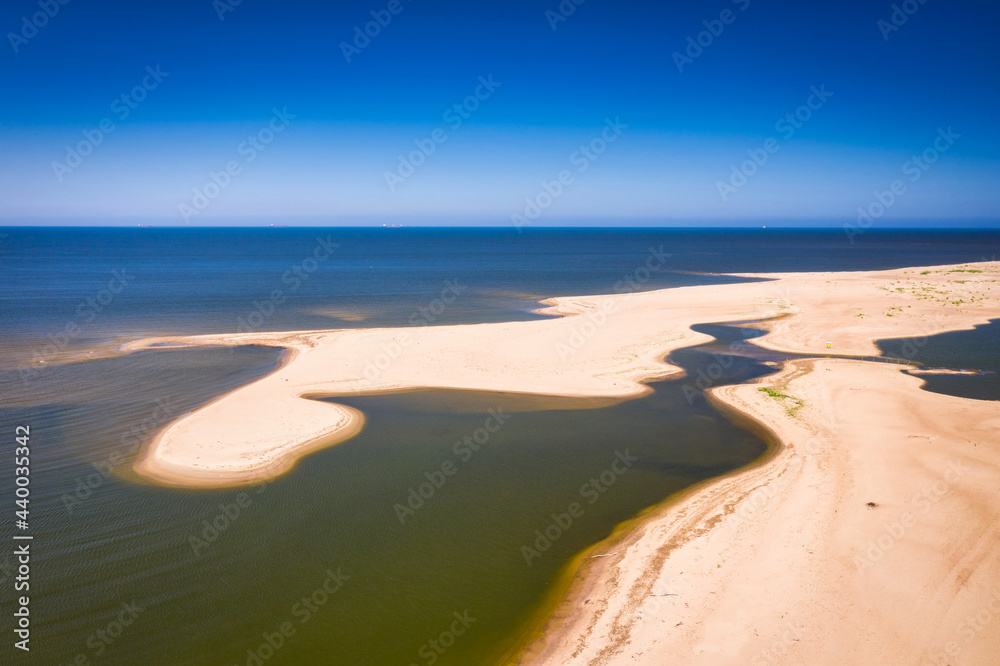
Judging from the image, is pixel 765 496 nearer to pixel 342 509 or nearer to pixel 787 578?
pixel 787 578

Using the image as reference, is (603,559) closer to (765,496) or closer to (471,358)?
(765,496)

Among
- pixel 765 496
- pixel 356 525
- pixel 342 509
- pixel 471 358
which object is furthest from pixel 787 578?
pixel 471 358

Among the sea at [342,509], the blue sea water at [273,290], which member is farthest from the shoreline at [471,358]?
the blue sea water at [273,290]

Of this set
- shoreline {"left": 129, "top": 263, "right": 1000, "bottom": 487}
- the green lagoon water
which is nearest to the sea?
the green lagoon water

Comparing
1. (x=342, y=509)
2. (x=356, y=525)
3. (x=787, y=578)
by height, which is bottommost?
(x=787, y=578)

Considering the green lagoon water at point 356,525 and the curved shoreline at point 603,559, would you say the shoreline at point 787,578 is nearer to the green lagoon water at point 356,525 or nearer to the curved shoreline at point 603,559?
the curved shoreline at point 603,559

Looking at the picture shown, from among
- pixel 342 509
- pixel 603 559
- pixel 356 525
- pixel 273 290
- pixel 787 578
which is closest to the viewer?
pixel 787 578

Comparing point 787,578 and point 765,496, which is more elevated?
point 765,496

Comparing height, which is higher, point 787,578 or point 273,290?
point 273,290

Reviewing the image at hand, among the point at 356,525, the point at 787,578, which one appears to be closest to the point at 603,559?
the point at 787,578

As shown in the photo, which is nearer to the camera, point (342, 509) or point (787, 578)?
point (787, 578)

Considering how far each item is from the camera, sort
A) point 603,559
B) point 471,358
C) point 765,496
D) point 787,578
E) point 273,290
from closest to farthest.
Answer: point 787,578 < point 603,559 < point 765,496 < point 471,358 < point 273,290

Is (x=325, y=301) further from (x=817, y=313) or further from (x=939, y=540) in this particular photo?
(x=939, y=540)
